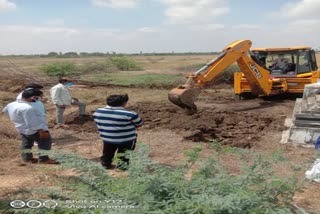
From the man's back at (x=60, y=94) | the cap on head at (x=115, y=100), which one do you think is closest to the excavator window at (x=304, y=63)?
A: the man's back at (x=60, y=94)

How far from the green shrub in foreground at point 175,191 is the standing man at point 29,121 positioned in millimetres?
2920

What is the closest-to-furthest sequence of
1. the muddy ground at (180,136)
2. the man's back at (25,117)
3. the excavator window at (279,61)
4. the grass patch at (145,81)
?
the muddy ground at (180,136) < the man's back at (25,117) < the excavator window at (279,61) < the grass patch at (145,81)

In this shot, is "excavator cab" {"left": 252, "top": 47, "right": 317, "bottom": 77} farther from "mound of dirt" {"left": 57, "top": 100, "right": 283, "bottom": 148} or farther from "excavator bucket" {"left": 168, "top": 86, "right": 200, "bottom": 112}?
"excavator bucket" {"left": 168, "top": 86, "right": 200, "bottom": 112}

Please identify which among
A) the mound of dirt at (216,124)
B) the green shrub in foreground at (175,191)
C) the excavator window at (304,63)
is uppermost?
the excavator window at (304,63)

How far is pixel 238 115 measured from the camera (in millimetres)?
11961

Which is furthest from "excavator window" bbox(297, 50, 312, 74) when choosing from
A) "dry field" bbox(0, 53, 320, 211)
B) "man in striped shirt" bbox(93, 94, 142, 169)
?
"man in striped shirt" bbox(93, 94, 142, 169)

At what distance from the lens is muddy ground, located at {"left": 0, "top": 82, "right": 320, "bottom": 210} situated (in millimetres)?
6348

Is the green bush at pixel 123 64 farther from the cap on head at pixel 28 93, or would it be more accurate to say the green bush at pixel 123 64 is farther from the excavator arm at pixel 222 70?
the cap on head at pixel 28 93


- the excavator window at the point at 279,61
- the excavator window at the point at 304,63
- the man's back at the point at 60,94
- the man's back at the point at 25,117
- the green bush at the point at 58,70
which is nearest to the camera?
the man's back at the point at 25,117

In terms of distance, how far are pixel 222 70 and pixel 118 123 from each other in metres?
6.71

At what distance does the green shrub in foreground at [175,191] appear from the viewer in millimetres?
3264

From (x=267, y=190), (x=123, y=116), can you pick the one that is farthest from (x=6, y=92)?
(x=267, y=190)

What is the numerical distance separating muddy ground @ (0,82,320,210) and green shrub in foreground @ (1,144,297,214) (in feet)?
4.37

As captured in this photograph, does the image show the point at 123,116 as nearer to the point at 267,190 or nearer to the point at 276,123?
the point at 267,190
